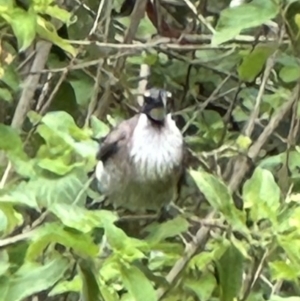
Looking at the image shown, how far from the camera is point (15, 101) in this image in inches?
82.1

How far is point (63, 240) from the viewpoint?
111cm

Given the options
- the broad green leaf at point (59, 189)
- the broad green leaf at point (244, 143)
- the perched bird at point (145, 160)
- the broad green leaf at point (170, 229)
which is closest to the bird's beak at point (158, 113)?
the perched bird at point (145, 160)

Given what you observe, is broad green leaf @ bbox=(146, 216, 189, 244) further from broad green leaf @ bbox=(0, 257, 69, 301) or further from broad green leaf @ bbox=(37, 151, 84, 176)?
broad green leaf @ bbox=(0, 257, 69, 301)

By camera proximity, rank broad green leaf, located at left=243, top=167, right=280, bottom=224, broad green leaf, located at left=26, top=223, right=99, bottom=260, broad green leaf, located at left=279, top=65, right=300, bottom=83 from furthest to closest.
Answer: broad green leaf, located at left=279, top=65, right=300, bottom=83 < broad green leaf, located at left=243, top=167, right=280, bottom=224 < broad green leaf, located at left=26, top=223, right=99, bottom=260

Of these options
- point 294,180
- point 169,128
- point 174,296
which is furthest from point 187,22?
point 174,296

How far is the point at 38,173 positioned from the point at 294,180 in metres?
0.58

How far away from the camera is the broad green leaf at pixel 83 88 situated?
6.75 feet

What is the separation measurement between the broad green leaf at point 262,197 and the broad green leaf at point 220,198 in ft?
0.12

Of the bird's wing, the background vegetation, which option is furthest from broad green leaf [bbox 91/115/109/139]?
the bird's wing

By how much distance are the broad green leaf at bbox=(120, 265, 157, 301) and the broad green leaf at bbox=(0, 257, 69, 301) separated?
0.07 metres

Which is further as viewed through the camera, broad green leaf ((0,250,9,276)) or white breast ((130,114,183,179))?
white breast ((130,114,183,179))

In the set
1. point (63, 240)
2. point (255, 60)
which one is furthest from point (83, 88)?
point (63, 240)

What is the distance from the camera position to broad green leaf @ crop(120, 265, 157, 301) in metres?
1.18

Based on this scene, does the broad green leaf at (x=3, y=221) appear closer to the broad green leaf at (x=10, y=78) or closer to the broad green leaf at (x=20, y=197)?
the broad green leaf at (x=20, y=197)
